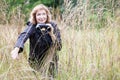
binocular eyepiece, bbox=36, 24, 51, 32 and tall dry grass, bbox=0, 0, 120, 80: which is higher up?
binocular eyepiece, bbox=36, 24, 51, 32

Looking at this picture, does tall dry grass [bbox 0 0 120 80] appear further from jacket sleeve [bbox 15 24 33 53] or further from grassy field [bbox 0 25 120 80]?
jacket sleeve [bbox 15 24 33 53]

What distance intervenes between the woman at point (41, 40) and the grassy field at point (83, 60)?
119mm

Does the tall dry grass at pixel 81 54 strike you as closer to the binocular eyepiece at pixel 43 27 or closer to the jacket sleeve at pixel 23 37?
the jacket sleeve at pixel 23 37

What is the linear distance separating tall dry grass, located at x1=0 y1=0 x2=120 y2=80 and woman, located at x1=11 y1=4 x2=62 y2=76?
124 mm

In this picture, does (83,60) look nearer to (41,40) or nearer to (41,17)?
(41,40)

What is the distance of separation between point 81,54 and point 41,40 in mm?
520

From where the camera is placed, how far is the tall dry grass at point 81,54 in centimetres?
425

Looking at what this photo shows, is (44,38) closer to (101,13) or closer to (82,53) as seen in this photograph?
(82,53)

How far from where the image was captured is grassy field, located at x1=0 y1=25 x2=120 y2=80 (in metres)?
4.21

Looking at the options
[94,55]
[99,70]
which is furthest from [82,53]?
[99,70]

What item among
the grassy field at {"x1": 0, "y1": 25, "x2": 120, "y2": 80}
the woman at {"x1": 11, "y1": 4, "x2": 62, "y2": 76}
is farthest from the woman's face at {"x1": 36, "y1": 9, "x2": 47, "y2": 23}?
the grassy field at {"x1": 0, "y1": 25, "x2": 120, "y2": 80}

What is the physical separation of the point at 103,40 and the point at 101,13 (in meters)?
0.65

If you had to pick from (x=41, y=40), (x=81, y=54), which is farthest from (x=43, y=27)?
(x=81, y=54)

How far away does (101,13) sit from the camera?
5.34 m
